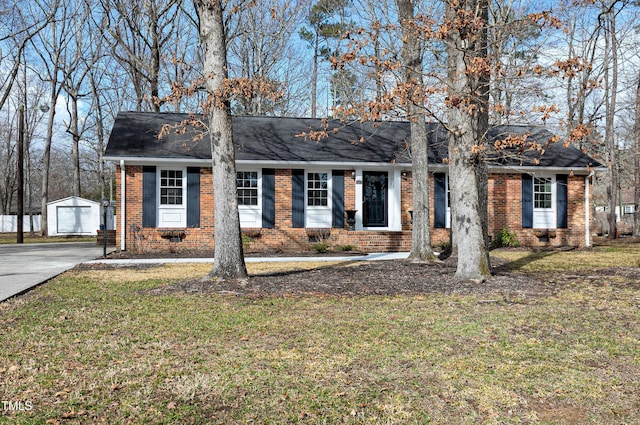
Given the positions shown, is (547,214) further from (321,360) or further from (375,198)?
(321,360)

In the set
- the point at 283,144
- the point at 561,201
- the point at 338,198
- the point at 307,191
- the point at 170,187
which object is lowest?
the point at 561,201

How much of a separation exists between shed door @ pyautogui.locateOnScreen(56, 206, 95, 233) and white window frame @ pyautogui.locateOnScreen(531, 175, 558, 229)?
24669 mm

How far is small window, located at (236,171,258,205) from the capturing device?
53.1 feet

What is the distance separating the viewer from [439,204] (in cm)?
1708

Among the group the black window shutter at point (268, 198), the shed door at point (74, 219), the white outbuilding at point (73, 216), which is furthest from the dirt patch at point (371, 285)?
the shed door at point (74, 219)

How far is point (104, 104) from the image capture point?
114 ft

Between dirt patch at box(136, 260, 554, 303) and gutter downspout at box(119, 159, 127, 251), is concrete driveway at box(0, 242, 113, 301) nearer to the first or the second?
gutter downspout at box(119, 159, 127, 251)

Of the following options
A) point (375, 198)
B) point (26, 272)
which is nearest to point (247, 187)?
point (375, 198)

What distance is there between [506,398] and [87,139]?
38.1m

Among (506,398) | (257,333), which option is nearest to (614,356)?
(506,398)

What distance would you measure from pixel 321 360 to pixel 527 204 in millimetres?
15224

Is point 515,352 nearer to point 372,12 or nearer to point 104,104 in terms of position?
point 372,12

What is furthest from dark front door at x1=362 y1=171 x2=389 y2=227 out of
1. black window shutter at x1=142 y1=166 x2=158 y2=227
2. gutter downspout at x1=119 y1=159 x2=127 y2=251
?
gutter downspout at x1=119 y1=159 x2=127 y2=251

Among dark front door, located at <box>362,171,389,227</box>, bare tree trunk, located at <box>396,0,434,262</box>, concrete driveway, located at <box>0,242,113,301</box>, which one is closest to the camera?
concrete driveway, located at <box>0,242,113,301</box>
